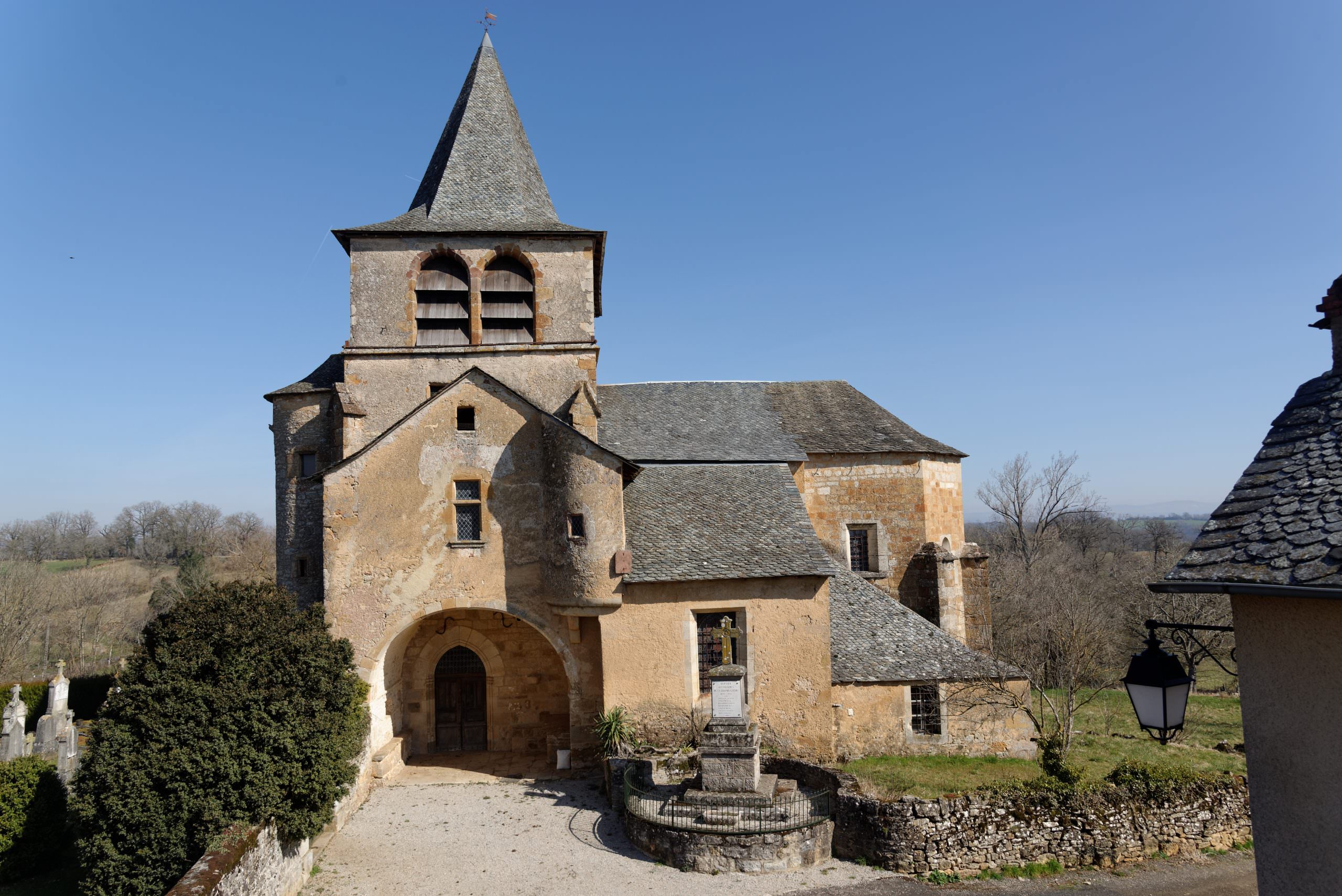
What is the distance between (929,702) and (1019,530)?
31.5 metres

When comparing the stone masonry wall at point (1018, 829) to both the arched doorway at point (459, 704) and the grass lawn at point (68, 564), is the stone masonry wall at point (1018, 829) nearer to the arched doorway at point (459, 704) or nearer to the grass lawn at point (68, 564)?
the arched doorway at point (459, 704)

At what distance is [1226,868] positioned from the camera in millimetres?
12625

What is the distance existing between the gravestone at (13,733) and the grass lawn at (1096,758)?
70.5 ft

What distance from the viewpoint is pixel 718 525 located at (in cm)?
1723

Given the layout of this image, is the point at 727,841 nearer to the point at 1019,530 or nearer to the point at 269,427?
the point at 269,427

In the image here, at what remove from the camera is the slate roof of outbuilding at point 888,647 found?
16.6 meters

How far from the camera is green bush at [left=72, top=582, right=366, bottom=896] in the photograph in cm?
1041

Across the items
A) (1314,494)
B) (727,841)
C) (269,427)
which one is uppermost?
(269,427)

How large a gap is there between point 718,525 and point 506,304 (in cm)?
786

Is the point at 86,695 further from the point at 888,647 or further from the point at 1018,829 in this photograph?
the point at 1018,829

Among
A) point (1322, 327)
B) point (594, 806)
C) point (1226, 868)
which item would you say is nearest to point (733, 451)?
point (594, 806)

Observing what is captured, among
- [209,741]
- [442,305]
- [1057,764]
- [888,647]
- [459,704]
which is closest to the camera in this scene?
[209,741]

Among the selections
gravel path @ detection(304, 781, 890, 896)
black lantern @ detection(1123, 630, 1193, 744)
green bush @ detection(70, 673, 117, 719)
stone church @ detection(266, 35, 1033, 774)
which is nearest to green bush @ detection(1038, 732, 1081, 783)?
stone church @ detection(266, 35, 1033, 774)

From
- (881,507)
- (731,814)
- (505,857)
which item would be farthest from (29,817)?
(881,507)
